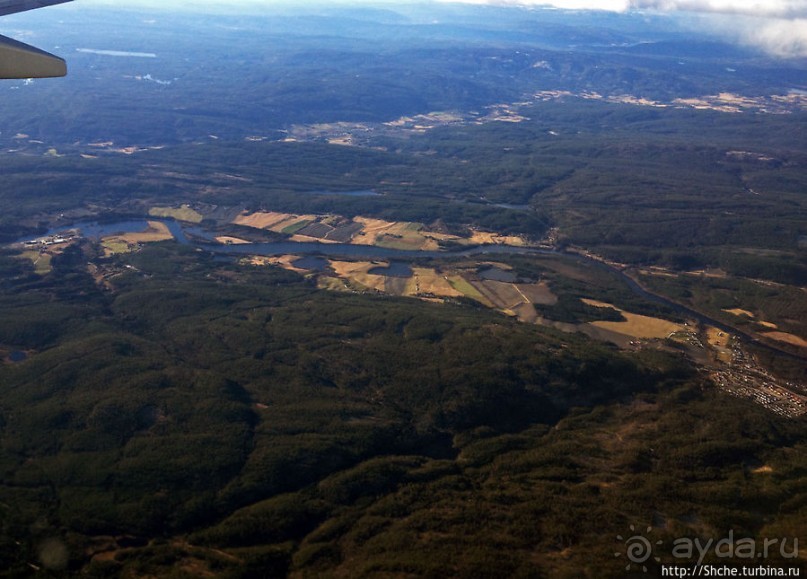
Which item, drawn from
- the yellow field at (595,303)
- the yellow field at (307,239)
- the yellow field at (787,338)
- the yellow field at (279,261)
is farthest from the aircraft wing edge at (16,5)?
the yellow field at (307,239)

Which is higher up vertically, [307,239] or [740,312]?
[307,239]

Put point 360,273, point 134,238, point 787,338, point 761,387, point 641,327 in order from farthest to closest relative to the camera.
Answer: point 134,238 < point 360,273 < point 641,327 < point 787,338 < point 761,387

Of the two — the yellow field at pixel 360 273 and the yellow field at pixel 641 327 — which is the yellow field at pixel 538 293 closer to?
the yellow field at pixel 641 327

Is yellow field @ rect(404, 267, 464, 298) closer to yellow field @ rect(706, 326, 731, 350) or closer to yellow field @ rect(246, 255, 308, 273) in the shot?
yellow field @ rect(246, 255, 308, 273)

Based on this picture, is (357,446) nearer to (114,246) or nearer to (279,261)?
(279,261)

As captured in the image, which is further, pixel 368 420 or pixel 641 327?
pixel 641 327

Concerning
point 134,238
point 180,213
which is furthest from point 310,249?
point 180,213
